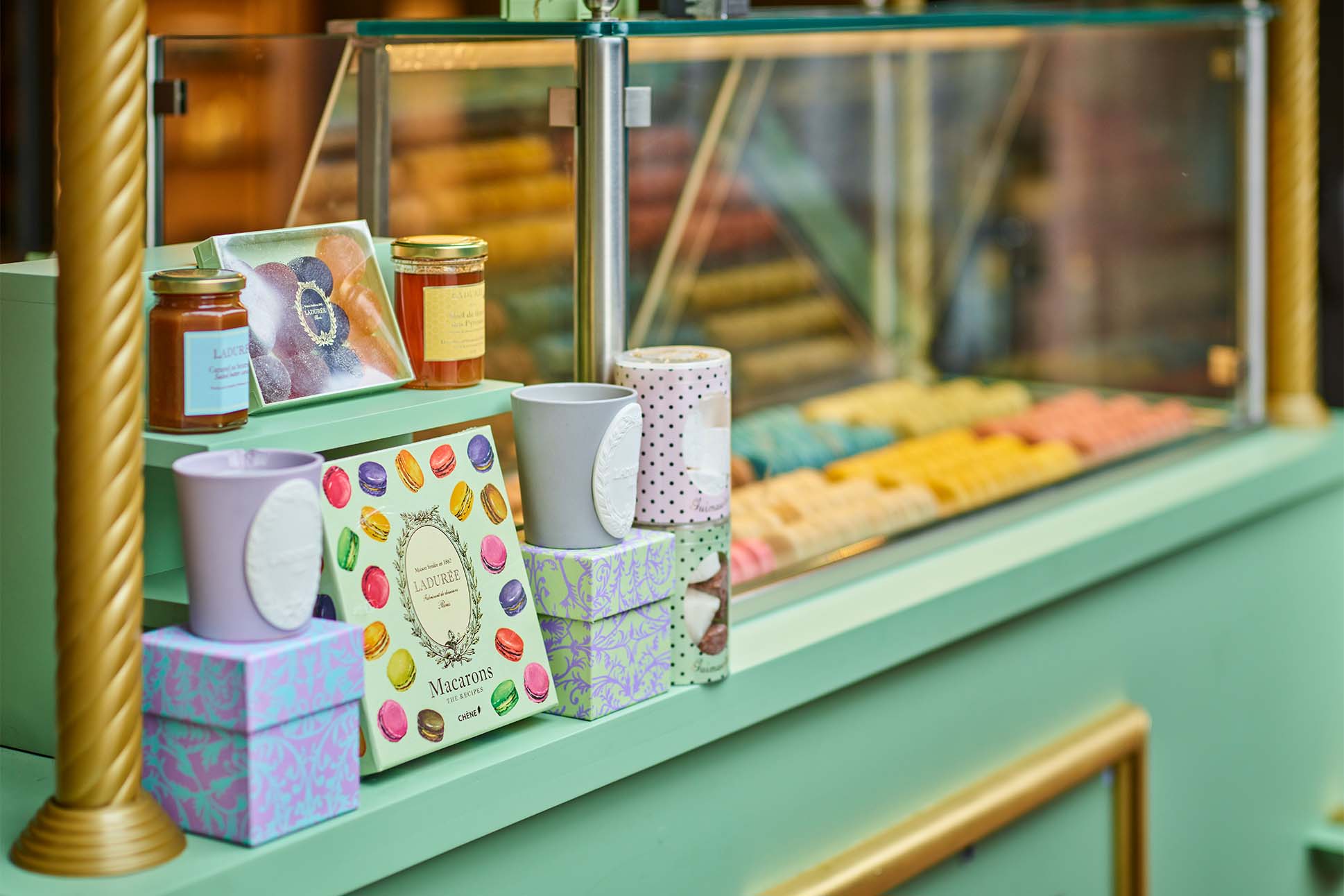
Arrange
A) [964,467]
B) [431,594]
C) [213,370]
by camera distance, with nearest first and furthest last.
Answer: [213,370] → [431,594] → [964,467]

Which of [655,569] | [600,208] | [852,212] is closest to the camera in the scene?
[655,569]

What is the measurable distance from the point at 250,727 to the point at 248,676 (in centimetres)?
3

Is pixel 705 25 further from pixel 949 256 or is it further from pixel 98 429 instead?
pixel 949 256

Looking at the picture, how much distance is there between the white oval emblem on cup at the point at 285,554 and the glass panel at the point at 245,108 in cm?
71

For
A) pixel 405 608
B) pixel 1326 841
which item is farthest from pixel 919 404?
pixel 405 608

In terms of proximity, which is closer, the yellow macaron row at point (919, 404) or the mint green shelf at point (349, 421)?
the mint green shelf at point (349, 421)

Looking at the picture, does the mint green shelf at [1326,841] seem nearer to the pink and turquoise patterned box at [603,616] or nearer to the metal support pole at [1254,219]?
the metal support pole at [1254,219]

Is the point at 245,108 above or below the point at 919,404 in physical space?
above

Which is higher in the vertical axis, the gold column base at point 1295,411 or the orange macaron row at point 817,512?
the gold column base at point 1295,411

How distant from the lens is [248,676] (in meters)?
1.11

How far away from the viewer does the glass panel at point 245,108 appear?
1774 millimetres

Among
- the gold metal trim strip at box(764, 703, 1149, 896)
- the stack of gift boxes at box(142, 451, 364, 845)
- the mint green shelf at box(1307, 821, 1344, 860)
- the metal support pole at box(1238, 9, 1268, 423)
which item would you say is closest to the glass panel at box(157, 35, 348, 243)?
the stack of gift boxes at box(142, 451, 364, 845)

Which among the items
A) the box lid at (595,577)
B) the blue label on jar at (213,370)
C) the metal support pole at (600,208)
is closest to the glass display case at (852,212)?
the metal support pole at (600,208)

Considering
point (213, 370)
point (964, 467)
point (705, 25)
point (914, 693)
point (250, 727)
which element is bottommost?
point (914, 693)
